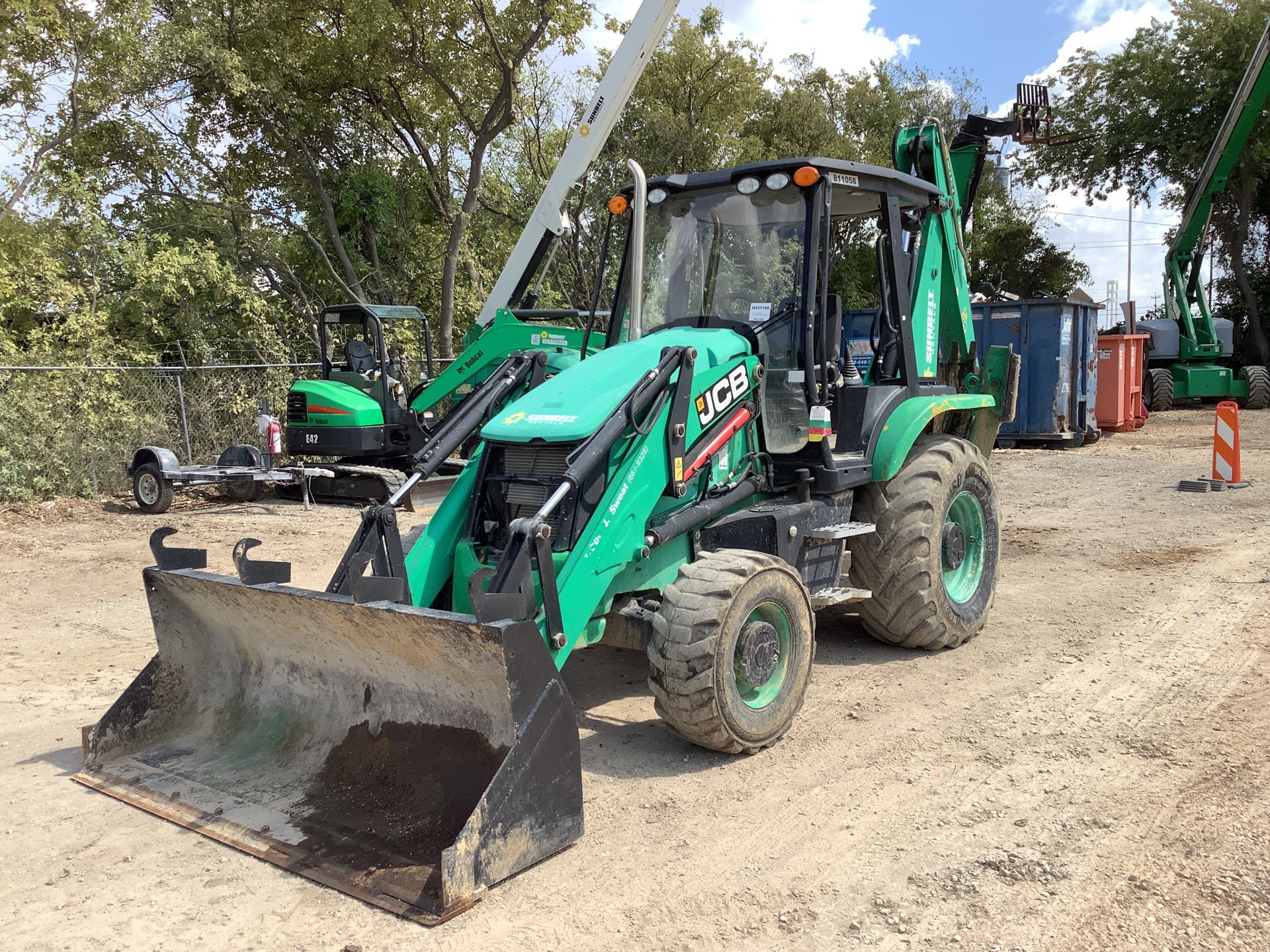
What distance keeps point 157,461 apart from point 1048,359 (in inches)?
516

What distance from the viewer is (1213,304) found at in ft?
100

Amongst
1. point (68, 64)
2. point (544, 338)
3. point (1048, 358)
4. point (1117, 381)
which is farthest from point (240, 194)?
point (1117, 381)

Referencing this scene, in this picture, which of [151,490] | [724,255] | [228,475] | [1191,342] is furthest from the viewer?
[1191,342]

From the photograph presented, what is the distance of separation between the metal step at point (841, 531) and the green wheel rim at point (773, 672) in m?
0.75

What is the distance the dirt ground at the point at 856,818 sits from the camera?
3.16 meters

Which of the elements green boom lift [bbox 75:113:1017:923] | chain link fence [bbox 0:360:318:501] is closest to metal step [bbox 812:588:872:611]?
green boom lift [bbox 75:113:1017:923]

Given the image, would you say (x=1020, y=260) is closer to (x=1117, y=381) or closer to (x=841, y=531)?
(x=1117, y=381)

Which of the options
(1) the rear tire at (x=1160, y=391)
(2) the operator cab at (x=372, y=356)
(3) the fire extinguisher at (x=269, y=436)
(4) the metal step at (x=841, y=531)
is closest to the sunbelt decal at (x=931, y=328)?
(4) the metal step at (x=841, y=531)

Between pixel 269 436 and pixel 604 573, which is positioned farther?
pixel 269 436

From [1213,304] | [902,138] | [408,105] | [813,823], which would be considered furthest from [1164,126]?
[813,823]

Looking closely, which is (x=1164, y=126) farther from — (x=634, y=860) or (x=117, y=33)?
(x=634, y=860)

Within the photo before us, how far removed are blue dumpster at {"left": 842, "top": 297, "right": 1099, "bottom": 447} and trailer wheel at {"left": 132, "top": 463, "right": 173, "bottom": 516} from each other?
39.2 ft

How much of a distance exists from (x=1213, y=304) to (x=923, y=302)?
1154 inches

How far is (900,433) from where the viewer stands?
5754 millimetres
